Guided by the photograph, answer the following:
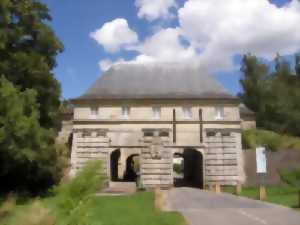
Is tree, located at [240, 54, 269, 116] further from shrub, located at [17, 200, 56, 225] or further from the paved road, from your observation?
shrub, located at [17, 200, 56, 225]

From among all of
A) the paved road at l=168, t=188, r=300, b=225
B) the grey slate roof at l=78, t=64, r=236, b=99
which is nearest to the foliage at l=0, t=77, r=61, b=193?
the paved road at l=168, t=188, r=300, b=225

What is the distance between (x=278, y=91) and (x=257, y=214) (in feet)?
144

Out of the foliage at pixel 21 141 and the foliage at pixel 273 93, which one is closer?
the foliage at pixel 21 141

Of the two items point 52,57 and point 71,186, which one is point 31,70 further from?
point 71,186

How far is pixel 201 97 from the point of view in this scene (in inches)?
1437

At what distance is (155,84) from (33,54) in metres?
16.5

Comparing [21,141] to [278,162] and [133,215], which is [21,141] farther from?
[278,162]

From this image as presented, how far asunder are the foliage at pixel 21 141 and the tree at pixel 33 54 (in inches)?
78.9

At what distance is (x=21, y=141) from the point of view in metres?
20.1

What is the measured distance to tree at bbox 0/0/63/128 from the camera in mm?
23016

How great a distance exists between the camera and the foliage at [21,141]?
64.2ft

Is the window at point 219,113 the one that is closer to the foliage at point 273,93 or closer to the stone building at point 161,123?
the stone building at point 161,123

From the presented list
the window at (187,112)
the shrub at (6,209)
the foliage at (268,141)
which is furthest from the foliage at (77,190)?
the window at (187,112)

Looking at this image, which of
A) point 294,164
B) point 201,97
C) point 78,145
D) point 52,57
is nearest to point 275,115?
point 201,97
